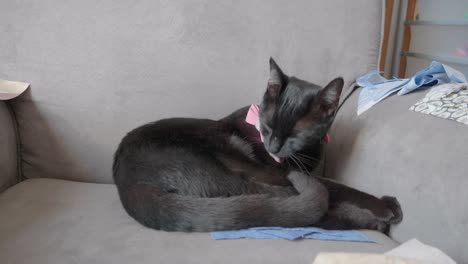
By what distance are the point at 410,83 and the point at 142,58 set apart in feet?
2.82

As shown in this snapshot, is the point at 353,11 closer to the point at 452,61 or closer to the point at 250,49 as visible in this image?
the point at 250,49

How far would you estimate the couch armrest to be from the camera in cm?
109

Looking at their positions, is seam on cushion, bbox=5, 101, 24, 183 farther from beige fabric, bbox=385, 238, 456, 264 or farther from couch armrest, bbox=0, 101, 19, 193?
beige fabric, bbox=385, 238, 456, 264

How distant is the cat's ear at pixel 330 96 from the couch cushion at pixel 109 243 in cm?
36

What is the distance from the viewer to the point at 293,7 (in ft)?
4.24

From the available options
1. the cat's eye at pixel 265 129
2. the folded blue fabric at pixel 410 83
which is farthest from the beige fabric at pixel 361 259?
the folded blue fabric at pixel 410 83

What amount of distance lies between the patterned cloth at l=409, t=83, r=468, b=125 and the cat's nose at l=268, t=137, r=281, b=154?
15.0 inches

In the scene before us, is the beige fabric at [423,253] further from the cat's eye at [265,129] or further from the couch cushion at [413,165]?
the cat's eye at [265,129]

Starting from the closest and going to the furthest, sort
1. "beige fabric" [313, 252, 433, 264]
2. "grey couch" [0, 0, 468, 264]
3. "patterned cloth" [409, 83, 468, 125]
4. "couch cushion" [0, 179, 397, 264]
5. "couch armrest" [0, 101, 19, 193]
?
"beige fabric" [313, 252, 433, 264], "couch cushion" [0, 179, 397, 264], "patterned cloth" [409, 83, 468, 125], "grey couch" [0, 0, 468, 264], "couch armrest" [0, 101, 19, 193]

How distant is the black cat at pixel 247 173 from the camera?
0.85 meters

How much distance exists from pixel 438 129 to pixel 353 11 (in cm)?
61

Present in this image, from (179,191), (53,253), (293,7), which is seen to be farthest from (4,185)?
(293,7)

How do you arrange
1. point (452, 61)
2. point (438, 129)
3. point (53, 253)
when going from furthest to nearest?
point (452, 61)
point (438, 129)
point (53, 253)

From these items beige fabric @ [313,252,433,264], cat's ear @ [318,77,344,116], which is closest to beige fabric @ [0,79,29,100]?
cat's ear @ [318,77,344,116]
